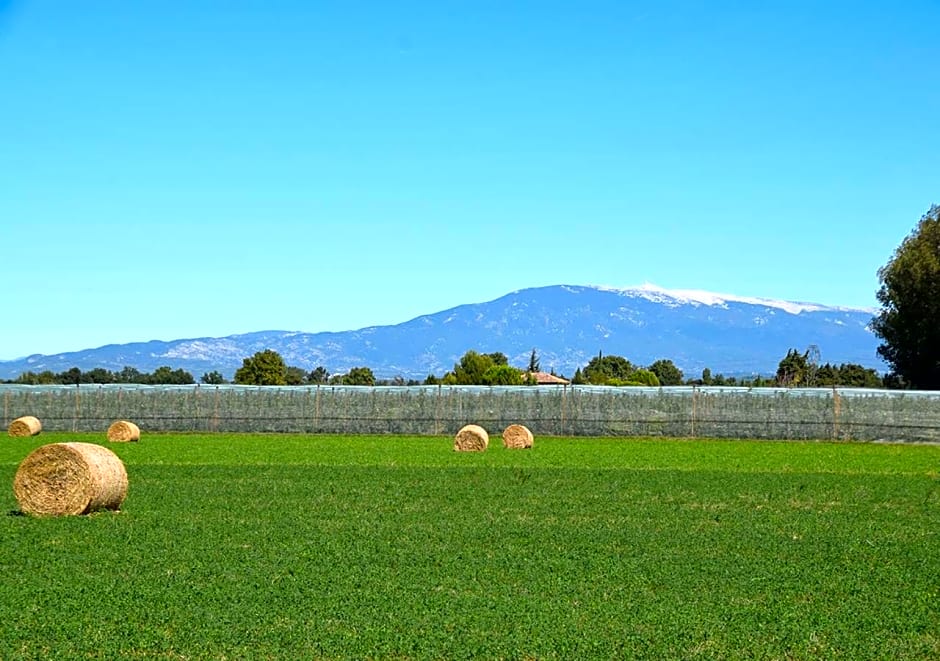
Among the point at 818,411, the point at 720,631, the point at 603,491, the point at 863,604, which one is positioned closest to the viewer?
the point at 720,631

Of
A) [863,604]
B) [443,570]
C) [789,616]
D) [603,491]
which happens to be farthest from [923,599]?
[603,491]

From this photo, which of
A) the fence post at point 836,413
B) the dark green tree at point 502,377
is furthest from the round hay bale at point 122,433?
the dark green tree at point 502,377

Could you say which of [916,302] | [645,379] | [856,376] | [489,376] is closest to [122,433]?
[916,302]

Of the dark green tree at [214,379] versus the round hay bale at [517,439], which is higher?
the dark green tree at [214,379]

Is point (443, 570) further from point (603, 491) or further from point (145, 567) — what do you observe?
point (603, 491)

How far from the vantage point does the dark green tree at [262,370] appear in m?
130

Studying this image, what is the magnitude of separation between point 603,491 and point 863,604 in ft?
39.8

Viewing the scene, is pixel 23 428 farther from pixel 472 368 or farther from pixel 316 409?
pixel 472 368

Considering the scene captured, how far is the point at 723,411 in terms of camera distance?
177ft

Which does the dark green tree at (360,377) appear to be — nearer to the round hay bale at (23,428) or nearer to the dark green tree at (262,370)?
the dark green tree at (262,370)

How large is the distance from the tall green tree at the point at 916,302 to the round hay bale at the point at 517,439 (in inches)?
1290

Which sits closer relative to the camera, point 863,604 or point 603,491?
point 863,604

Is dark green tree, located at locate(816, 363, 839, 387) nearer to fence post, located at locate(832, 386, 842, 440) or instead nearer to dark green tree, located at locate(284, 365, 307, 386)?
dark green tree, located at locate(284, 365, 307, 386)

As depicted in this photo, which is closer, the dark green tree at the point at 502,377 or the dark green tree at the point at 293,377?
the dark green tree at the point at 502,377
